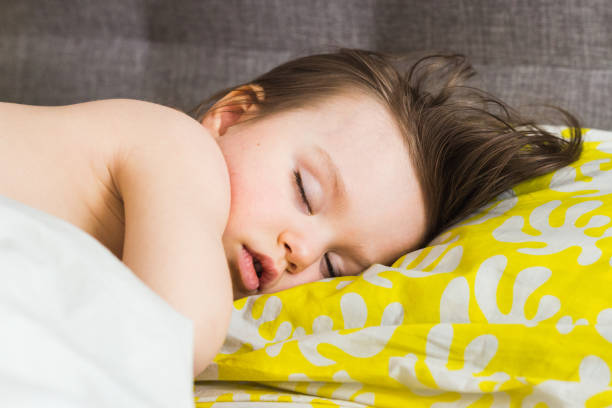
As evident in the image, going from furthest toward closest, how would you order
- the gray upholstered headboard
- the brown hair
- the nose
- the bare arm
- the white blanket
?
the gray upholstered headboard
the brown hair
the nose
the bare arm
the white blanket

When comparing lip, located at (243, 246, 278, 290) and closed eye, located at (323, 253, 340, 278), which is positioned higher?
lip, located at (243, 246, 278, 290)

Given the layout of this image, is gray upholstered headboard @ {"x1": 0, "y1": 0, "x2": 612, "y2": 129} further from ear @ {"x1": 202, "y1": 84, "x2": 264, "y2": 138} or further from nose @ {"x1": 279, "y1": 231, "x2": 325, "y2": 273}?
nose @ {"x1": 279, "y1": 231, "x2": 325, "y2": 273}

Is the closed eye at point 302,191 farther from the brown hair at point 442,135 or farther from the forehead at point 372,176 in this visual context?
the brown hair at point 442,135

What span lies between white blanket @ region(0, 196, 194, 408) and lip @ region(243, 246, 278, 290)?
39 centimetres

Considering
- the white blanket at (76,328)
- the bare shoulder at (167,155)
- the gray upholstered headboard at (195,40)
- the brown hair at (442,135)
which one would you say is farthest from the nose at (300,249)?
the gray upholstered headboard at (195,40)

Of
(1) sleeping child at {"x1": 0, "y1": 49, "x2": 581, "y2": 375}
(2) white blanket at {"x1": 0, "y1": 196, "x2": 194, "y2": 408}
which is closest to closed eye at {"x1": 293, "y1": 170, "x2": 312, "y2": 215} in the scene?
(1) sleeping child at {"x1": 0, "y1": 49, "x2": 581, "y2": 375}

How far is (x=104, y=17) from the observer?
1.70 m

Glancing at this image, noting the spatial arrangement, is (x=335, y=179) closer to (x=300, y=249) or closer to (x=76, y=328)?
(x=300, y=249)

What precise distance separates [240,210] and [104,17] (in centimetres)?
105

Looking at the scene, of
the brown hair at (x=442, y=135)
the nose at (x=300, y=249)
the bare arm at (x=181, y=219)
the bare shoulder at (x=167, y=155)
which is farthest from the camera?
the brown hair at (x=442, y=135)

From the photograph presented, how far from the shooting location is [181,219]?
0.70 meters

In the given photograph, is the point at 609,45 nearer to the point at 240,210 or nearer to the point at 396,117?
the point at 396,117

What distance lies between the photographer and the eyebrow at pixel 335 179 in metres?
0.95

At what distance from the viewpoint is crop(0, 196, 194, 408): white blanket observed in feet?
1.31
